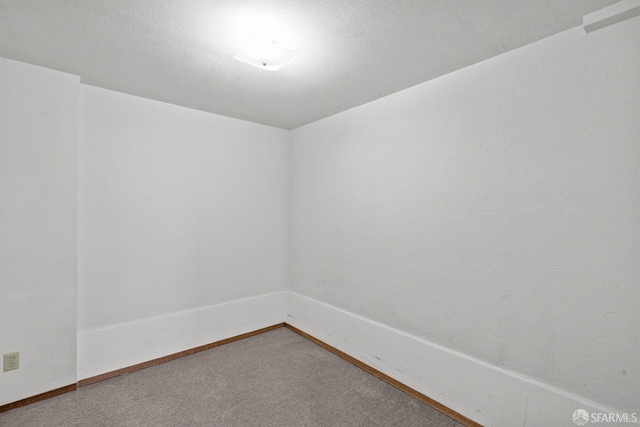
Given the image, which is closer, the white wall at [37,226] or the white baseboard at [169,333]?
the white wall at [37,226]

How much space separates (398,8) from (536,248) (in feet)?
5.01

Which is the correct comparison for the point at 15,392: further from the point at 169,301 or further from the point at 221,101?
the point at 221,101

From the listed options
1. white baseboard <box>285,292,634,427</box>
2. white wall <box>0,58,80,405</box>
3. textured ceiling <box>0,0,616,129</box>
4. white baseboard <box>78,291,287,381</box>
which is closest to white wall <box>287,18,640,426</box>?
white baseboard <box>285,292,634,427</box>

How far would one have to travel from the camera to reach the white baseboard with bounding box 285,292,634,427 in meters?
1.70

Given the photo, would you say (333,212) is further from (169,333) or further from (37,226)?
(37,226)

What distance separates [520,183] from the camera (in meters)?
1.84

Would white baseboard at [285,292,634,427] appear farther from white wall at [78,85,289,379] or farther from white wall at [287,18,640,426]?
white wall at [78,85,289,379]

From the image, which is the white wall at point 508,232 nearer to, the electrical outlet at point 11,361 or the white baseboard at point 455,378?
the white baseboard at point 455,378

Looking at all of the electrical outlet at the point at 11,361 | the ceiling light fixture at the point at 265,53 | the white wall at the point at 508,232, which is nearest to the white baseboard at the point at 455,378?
the white wall at the point at 508,232

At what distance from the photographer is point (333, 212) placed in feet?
10.4

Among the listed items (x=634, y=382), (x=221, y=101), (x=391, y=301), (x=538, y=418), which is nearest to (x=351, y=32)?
(x=221, y=101)

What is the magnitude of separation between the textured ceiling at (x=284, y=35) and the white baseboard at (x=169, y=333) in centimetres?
207

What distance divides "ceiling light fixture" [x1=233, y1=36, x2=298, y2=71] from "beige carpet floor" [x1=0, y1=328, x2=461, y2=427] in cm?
232

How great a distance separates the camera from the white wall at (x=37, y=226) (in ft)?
6.80
